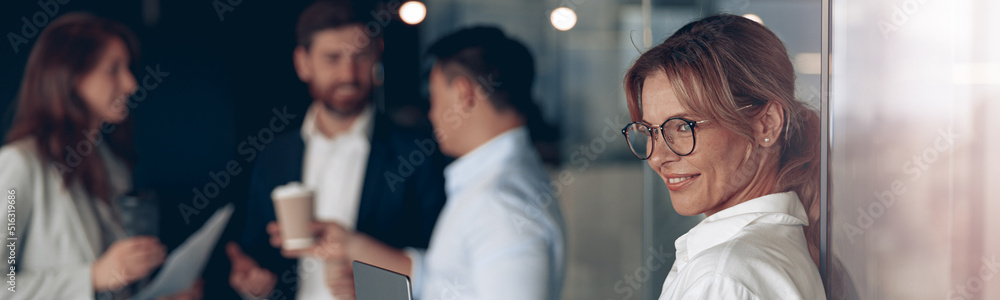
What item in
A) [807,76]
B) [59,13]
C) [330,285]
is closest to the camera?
[807,76]

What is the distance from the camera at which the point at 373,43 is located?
7.48ft

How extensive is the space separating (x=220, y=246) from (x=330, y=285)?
0.40 m

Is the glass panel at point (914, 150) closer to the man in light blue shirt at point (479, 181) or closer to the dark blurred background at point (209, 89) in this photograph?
the man in light blue shirt at point (479, 181)

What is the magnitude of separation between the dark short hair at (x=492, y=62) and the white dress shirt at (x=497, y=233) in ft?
0.40

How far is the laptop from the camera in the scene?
2.58 ft

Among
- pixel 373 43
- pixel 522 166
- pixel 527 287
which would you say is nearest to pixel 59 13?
pixel 373 43

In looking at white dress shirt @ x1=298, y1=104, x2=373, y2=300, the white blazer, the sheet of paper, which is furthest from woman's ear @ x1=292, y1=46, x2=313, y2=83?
the white blazer

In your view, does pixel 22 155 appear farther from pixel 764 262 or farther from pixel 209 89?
pixel 764 262

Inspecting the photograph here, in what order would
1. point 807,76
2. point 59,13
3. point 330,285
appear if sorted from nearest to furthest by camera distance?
point 807,76 → point 59,13 → point 330,285

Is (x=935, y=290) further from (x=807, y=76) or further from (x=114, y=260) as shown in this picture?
(x=114, y=260)

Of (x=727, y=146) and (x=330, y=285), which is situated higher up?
(x=727, y=146)

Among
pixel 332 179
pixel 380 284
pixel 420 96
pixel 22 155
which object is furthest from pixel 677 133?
pixel 22 155

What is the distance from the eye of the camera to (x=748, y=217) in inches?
40.4

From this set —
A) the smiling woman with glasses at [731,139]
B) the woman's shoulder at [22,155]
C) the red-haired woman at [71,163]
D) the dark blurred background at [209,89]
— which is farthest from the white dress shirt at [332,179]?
the smiling woman with glasses at [731,139]
